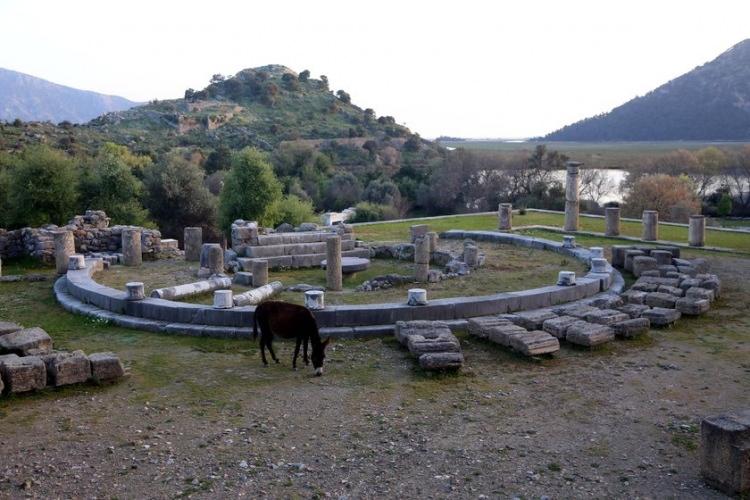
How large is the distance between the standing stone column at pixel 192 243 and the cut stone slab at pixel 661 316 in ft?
39.3

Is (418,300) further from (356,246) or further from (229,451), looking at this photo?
(356,246)

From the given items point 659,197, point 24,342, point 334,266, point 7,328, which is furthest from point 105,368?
point 659,197

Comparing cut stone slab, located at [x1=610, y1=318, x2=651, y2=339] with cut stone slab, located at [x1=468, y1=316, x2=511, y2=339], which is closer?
cut stone slab, located at [x1=468, y1=316, x2=511, y2=339]

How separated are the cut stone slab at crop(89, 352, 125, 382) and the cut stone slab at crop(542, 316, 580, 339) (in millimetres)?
6744

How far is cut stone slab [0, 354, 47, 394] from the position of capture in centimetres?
936

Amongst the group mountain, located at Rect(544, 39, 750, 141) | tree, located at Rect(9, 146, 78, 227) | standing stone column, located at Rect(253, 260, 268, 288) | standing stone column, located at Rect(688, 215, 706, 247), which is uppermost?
mountain, located at Rect(544, 39, 750, 141)

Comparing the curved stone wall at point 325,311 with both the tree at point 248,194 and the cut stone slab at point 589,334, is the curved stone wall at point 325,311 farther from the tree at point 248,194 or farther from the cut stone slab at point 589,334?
the tree at point 248,194

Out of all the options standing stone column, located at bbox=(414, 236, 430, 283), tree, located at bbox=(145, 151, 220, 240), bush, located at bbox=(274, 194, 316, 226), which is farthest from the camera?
bush, located at bbox=(274, 194, 316, 226)

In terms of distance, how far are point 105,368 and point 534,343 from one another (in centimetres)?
621

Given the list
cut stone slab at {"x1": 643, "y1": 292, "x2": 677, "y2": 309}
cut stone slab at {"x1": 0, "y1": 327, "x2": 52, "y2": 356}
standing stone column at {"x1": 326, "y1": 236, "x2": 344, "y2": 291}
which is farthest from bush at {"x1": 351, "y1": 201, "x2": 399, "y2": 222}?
cut stone slab at {"x1": 0, "y1": 327, "x2": 52, "y2": 356}

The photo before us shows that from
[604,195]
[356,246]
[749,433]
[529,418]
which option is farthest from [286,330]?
[604,195]

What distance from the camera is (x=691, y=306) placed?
45.4ft

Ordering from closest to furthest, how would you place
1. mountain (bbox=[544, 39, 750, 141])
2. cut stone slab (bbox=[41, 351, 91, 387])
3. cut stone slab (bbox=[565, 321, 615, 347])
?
cut stone slab (bbox=[41, 351, 91, 387]) < cut stone slab (bbox=[565, 321, 615, 347]) < mountain (bbox=[544, 39, 750, 141])

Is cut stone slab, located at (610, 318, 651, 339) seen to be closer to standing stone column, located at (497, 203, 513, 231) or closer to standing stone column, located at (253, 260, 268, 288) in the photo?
standing stone column, located at (253, 260, 268, 288)
